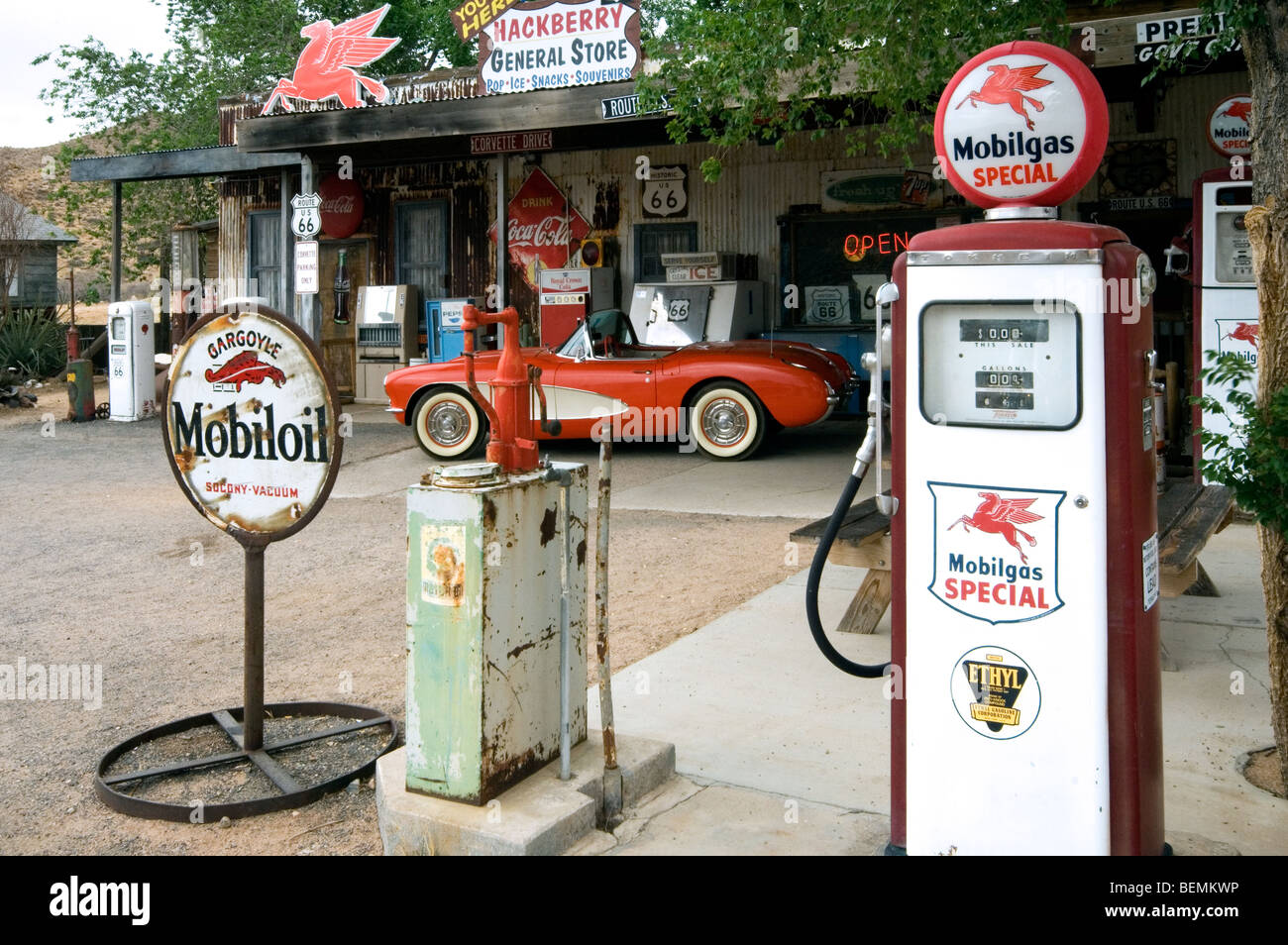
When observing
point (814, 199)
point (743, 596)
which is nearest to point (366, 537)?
point (743, 596)

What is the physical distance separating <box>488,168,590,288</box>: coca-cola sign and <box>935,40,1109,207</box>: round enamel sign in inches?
519

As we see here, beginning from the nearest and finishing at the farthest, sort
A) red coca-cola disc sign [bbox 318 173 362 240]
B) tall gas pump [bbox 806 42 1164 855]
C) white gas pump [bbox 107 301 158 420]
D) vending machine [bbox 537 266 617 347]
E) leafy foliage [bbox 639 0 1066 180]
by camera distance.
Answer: tall gas pump [bbox 806 42 1164 855], leafy foliage [bbox 639 0 1066 180], vending machine [bbox 537 266 617 347], white gas pump [bbox 107 301 158 420], red coca-cola disc sign [bbox 318 173 362 240]

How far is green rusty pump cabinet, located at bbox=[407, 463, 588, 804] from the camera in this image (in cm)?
371

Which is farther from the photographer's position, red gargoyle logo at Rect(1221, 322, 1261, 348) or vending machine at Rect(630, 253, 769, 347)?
vending machine at Rect(630, 253, 769, 347)

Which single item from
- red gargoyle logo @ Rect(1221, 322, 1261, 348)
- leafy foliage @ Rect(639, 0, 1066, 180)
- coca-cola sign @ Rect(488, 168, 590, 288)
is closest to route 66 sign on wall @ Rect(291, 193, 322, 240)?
coca-cola sign @ Rect(488, 168, 590, 288)

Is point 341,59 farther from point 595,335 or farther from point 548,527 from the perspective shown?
point 548,527

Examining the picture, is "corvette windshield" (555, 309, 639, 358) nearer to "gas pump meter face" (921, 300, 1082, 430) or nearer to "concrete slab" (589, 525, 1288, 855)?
"concrete slab" (589, 525, 1288, 855)

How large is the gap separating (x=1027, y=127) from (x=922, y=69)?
6.02 m

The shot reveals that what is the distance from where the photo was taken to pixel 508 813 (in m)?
3.71

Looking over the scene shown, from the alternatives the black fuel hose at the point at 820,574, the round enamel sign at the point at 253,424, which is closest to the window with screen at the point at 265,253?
the round enamel sign at the point at 253,424

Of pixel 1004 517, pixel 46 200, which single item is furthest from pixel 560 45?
pixel 46 200

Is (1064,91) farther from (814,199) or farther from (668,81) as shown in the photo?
(814,199)

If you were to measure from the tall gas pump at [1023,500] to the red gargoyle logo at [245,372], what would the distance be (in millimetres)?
2315
